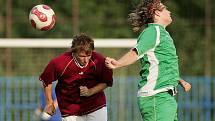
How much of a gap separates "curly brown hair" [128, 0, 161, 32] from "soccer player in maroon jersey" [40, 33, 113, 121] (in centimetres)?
117

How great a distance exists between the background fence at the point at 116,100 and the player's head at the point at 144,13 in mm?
7914

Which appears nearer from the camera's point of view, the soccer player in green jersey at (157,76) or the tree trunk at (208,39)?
the soccer player in green jersey at (157,76)

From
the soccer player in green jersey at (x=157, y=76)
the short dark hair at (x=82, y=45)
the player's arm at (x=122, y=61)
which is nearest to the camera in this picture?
the player's arm at (x=122, y=61)

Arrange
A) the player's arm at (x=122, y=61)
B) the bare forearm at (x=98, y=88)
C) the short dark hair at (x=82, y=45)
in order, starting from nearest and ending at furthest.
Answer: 1. the player's arm at (x=122, y=61)
2. the short dark hair at (x=82, y=45)
3. the bare forearm at (x=98, y=88)

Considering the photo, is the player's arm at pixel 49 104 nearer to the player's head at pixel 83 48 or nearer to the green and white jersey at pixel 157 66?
the player's head at pixel 83 48

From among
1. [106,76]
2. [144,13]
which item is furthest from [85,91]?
[144,13]

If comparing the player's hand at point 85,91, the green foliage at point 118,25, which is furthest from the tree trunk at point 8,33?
the player's hand at point 85,91

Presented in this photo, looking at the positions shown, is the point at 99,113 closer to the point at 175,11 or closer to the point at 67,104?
the point at 67,104

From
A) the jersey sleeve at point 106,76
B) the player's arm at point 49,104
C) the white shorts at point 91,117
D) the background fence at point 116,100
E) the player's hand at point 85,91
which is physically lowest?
the background fence at point 116,100

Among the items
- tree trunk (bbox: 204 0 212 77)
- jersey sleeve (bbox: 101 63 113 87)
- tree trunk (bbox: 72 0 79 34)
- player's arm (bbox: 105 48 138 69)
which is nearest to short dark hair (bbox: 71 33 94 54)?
jersey sleeve (bbox: 101 63 113 87)

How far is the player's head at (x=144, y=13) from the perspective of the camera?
8562 millimetres

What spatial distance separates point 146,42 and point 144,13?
66 centimetres

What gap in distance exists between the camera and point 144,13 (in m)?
8.64

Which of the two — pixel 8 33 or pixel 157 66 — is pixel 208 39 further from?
pixel 157 66
